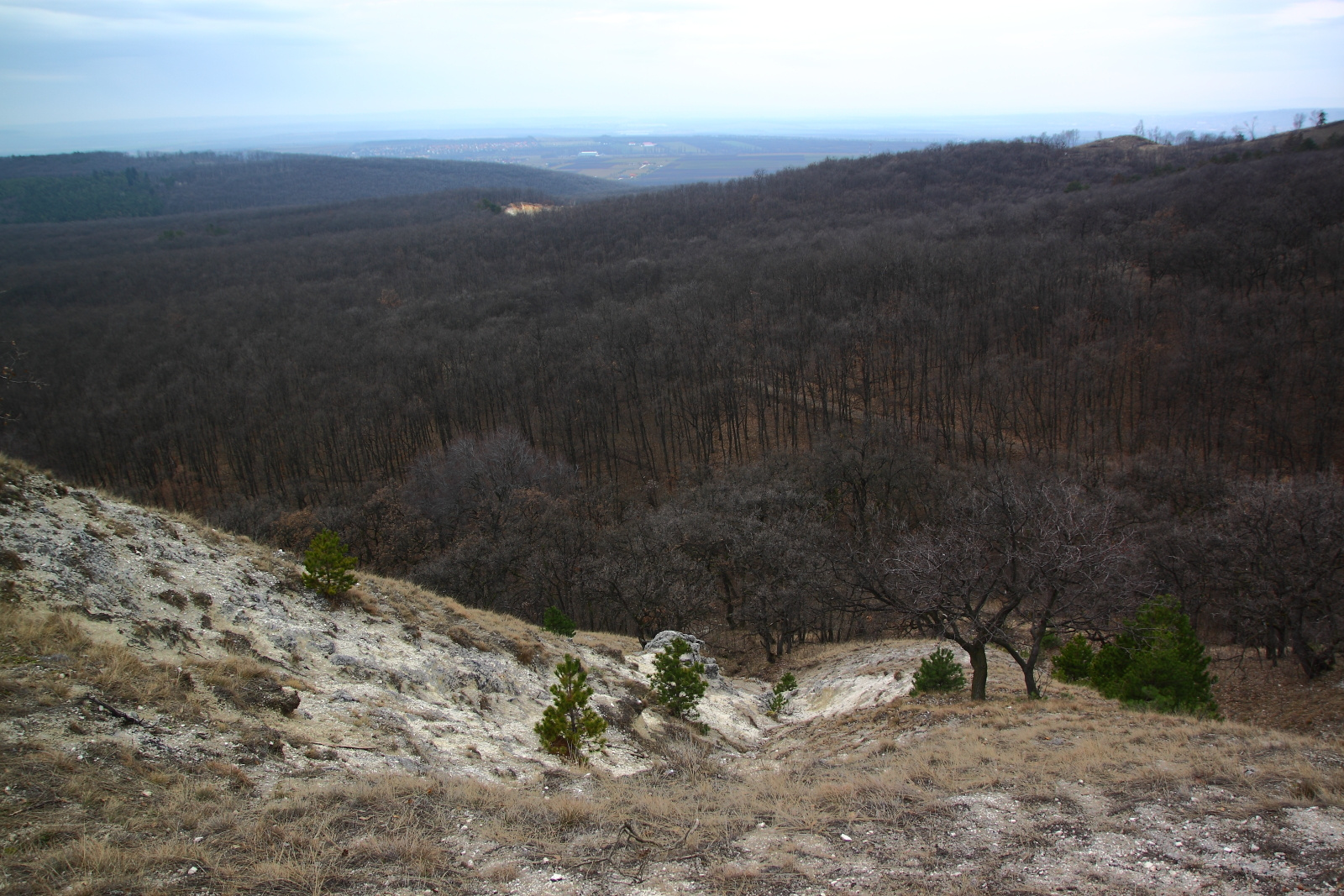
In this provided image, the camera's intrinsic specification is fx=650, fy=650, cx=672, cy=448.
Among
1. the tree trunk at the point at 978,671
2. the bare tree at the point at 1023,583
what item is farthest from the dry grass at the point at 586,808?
the tree trunk at the point at 978,671

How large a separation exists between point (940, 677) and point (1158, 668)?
5052 mm

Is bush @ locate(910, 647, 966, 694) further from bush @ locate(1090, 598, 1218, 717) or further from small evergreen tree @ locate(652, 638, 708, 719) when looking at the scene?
small evergreen tree @ locate(652, 638, 708, 719)

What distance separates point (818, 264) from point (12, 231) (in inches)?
7196

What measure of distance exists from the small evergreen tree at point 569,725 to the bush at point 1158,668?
12534mm

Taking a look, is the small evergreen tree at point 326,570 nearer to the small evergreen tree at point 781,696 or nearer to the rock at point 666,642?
the rock at point 666,642

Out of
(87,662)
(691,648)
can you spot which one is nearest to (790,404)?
(691,648)

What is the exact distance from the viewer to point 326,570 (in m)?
16.8

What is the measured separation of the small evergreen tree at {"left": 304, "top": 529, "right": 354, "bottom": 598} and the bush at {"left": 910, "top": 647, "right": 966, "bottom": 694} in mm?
15851

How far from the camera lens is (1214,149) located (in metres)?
125

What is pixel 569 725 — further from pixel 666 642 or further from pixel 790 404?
pixel 790 404

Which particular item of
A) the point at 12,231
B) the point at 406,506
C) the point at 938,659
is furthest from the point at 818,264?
the point at 12,231

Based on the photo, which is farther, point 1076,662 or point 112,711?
point 1076,662

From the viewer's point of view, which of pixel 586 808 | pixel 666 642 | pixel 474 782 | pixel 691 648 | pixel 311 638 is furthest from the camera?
pixel 666 642

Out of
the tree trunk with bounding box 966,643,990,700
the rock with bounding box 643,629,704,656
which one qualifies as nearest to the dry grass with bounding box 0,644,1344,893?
the tree trunk with bounding box 966,643,990,700
